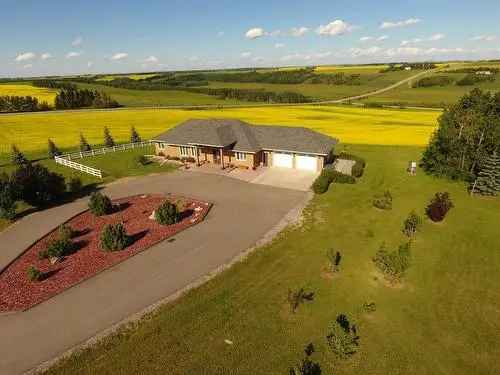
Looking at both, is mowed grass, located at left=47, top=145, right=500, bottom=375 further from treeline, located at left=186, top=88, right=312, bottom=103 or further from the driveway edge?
treeline, located at left=186, top=88, right=312, bottom=103

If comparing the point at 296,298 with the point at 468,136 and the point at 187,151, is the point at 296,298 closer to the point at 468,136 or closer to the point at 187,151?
the point at 468,136

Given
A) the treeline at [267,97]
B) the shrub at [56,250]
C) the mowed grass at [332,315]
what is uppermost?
the treeline at [267,97]

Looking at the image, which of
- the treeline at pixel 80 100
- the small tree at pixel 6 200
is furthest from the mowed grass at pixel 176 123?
the small tree at pixel 6 200

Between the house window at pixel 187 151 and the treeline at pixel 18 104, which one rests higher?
the treeline at pixel 18 104

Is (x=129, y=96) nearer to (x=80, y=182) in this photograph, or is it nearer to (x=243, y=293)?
(x=80, y=182)

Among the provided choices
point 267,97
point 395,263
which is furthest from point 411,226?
point 267,97

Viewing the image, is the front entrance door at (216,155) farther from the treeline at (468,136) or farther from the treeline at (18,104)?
the treeline at (18,104)
